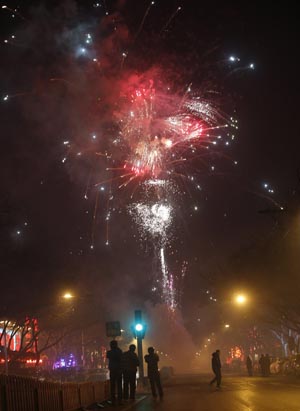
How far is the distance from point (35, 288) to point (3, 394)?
3175 cm

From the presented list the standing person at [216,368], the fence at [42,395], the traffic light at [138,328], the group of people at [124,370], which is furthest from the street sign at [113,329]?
the standing person at [216,368]

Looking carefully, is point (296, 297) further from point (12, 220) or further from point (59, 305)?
point (12, 220)

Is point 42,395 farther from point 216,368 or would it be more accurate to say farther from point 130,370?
point 216,368

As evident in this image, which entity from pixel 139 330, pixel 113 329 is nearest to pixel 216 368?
pixel 139 330

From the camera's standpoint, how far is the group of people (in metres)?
16.8

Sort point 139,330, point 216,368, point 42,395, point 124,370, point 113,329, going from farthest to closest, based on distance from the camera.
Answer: point 139,330 < point 216,368 < point 113,329 < point 124,370 < point 42,395

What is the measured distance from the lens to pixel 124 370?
17.4m

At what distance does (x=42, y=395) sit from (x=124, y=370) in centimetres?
604

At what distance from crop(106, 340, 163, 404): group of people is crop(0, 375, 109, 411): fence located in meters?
0.73

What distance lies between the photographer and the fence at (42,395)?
32.4ft

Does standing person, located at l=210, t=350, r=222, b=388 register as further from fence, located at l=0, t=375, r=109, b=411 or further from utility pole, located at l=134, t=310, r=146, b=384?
fence, located at l=0, t=375, r=109, b=411

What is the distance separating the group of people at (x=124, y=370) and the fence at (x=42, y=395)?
73cm

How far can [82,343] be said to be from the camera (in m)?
75.6

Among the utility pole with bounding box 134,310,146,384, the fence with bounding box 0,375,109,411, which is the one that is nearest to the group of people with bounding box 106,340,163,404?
the fence with bounding box 0,375,109,411
